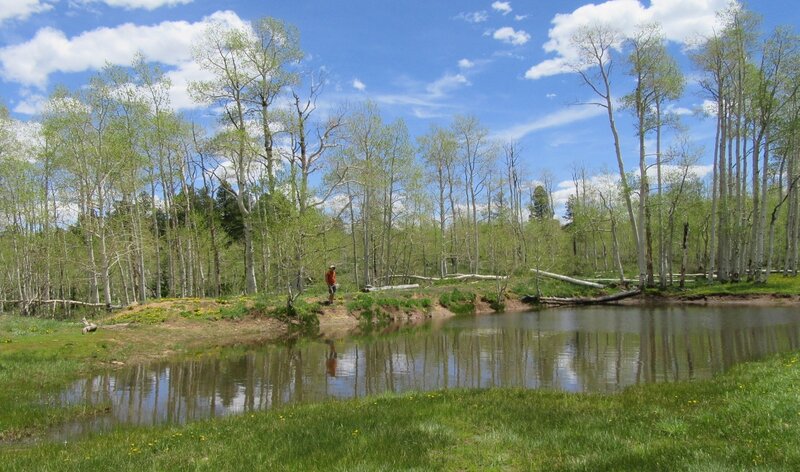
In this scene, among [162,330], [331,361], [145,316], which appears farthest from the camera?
[145,316]

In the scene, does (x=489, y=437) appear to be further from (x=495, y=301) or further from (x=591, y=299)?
(x=591, y=299)

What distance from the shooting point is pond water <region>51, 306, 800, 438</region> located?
1198cm

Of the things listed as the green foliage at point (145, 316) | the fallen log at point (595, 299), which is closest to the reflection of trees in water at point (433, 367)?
the green foliage at point (145, 316)

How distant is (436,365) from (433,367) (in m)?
0.29

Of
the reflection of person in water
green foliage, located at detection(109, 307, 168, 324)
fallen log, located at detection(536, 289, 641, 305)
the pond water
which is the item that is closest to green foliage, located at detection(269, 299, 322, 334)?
the pond water

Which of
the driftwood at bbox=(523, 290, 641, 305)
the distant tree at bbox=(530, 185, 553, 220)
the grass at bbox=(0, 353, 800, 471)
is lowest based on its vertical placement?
the driftwood at bbox=(523, 290, 641, 305)

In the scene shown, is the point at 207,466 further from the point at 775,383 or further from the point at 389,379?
the point at 775,383

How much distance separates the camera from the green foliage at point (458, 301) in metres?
34.6

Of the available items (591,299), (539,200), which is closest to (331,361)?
(591,299)

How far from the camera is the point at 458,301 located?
35469 millimetres

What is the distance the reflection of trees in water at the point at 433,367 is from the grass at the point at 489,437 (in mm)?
2815

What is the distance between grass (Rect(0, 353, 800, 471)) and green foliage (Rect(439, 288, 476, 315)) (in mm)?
25073

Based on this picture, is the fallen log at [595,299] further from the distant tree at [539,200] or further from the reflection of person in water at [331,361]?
the distant tree at [539,200]

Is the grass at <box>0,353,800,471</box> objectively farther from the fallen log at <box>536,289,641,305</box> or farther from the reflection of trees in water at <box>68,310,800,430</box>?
the fallen log at <box>536,289,641,305</box>
